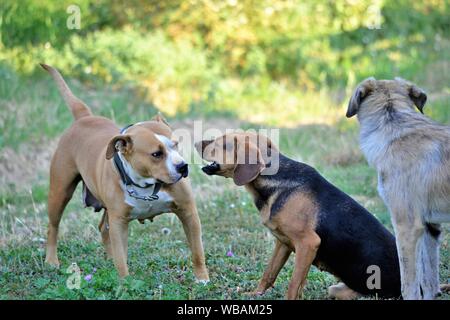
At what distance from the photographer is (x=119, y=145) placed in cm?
668

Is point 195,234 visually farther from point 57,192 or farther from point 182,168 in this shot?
point 57,192

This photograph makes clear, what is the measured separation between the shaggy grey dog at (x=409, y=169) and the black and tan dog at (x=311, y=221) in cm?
33

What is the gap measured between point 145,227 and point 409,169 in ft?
12.3

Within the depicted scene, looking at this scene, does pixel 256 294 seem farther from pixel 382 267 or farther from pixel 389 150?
pixel 389 150

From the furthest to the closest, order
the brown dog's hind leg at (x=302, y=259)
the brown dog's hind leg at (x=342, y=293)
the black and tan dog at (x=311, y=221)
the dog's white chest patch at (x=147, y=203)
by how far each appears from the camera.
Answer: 1. the dog's white chest patch at (x=147, y=203)
2. the brown dog's hind leg at (x=342, y=293)
3. the black and tan dog at (x=311, y=221)
4. the brown dog's hind leg at (x=302, y=259)

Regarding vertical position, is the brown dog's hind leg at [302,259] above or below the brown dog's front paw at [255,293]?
above

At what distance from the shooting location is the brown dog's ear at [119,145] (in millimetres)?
6574

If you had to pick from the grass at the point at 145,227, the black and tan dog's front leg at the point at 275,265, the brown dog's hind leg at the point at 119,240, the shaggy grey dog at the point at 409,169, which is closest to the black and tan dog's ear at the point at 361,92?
the shaggy grey dog at the point at 409,169

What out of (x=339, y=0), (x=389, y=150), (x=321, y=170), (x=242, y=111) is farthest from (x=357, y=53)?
(x=389, y=150)

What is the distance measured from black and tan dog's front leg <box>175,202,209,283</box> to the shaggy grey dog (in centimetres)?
156

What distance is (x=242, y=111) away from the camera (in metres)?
14.5

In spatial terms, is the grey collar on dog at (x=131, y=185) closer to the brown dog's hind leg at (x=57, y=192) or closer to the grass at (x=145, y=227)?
the grass at (x=145, y=227)

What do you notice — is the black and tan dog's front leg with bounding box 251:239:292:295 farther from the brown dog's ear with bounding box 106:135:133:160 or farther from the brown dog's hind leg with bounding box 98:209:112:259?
the brown dog's hind leg with bounding box 98:209:112:259
